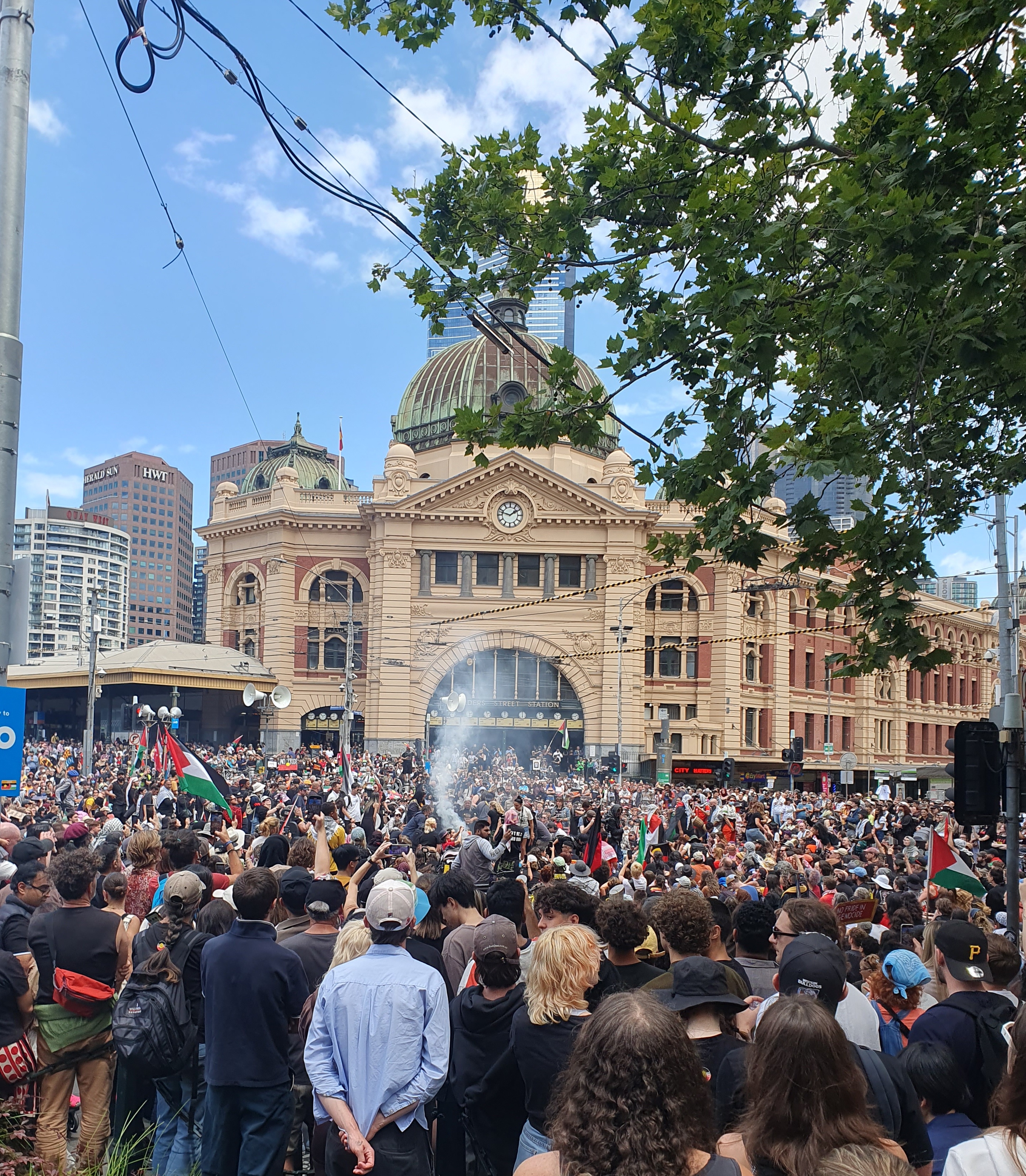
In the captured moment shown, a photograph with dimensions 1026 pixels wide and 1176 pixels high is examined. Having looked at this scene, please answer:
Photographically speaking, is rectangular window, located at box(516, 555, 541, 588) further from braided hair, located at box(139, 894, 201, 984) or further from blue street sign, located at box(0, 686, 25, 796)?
braided hair, located at box(139, 894, 201, 984)

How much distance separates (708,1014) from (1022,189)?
7.11 m

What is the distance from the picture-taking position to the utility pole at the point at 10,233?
636cm

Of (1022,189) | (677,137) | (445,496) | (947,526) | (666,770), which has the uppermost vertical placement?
(445,496)

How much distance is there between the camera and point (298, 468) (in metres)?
64.6

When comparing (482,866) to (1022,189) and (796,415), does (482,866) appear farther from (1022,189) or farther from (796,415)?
(1022,189)

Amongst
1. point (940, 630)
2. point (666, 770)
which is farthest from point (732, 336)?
point (940, 630)

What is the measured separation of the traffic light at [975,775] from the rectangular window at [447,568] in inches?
1711

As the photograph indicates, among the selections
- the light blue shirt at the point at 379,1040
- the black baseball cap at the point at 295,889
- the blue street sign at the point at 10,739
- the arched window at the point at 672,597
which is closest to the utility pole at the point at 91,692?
the blue street sign at the point at 10,739

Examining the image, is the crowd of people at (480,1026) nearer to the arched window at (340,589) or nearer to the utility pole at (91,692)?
the utility pole at (91,692)

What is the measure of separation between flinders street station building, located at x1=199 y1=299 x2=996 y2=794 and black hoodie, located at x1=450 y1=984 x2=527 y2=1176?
141 ft

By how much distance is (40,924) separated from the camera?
6.67 meters

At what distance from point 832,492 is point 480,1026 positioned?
10727cm

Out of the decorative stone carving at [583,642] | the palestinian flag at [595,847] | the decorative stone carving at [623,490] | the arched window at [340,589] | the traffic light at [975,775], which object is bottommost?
the palestinian flag at [595,847]

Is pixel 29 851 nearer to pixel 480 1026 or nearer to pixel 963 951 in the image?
pixel 480 1026
